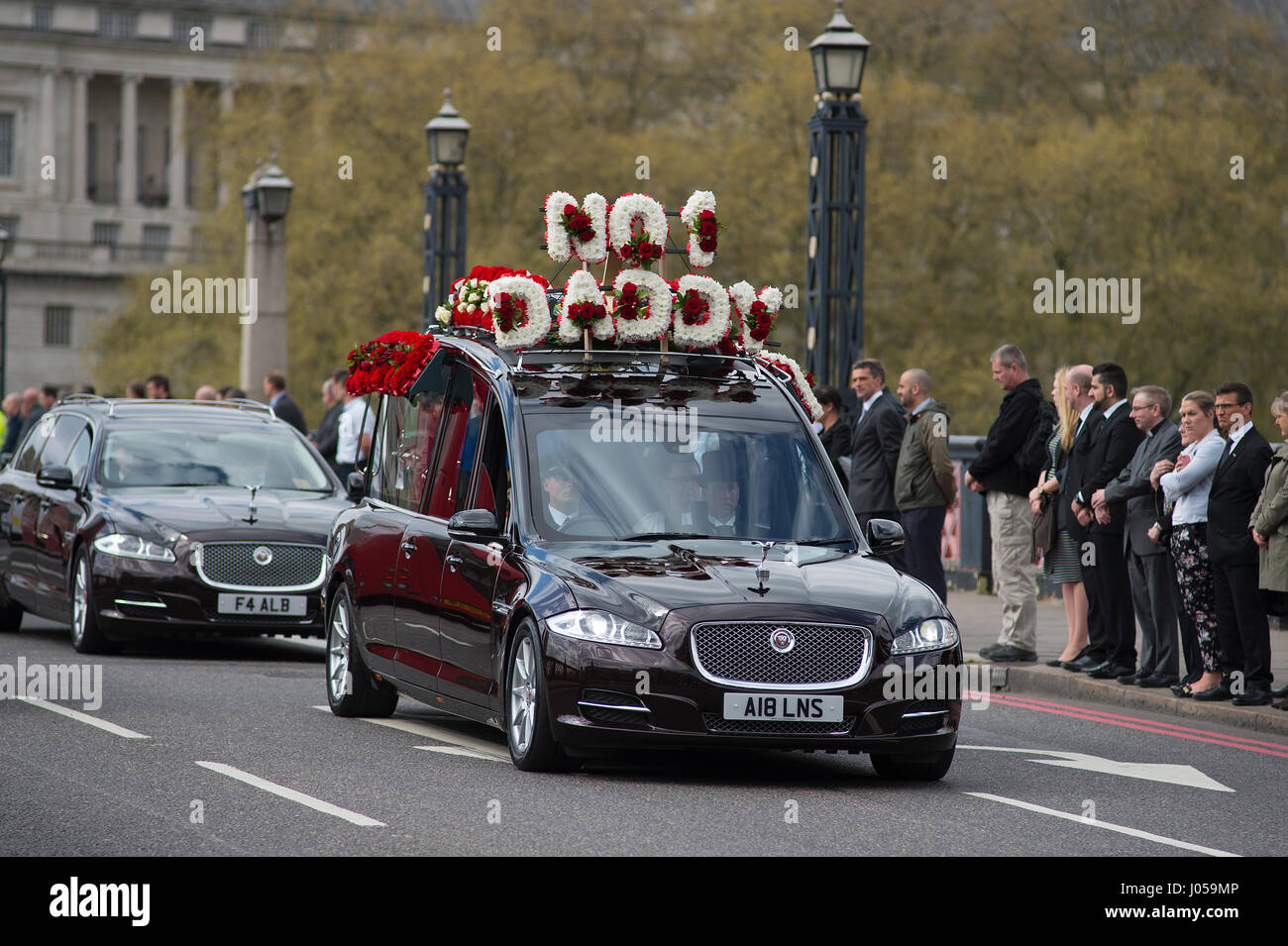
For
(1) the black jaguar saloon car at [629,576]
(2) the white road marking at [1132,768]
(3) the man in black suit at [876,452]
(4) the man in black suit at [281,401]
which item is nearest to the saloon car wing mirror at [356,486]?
(1) the black jaguar saloon car at [629,576]

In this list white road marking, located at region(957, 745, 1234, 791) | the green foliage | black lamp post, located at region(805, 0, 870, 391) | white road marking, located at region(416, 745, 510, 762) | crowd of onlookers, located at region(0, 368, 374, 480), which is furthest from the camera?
the green foliage

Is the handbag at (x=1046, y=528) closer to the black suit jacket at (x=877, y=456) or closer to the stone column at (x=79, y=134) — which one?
the black suit jacket at (x=877, y=456)

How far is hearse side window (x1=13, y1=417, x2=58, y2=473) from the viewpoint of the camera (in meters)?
18.6

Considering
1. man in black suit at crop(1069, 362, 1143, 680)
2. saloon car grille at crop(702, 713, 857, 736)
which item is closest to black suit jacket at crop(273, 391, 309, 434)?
man in black suit at crop(1069, 362, 1143, 680)

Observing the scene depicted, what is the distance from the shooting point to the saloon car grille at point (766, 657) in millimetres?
9727

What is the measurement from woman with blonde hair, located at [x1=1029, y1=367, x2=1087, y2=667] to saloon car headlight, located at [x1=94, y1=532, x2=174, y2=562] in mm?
6255

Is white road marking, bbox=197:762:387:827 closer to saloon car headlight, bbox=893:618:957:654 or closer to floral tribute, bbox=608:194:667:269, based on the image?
saloon car headlight, bbox=893:618:957:654

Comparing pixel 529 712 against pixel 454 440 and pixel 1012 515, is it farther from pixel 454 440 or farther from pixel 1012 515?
pixel 1012 515

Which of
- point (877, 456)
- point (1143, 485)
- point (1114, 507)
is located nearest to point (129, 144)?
point (877, 456)

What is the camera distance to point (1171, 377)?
44.2 meters

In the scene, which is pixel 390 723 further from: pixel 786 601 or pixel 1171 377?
pixel 1171 377

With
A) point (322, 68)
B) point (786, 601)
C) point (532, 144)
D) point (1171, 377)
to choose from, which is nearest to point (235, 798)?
point (786, 601)

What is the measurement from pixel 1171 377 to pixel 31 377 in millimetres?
66366

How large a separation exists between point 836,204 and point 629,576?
34.2 feet
